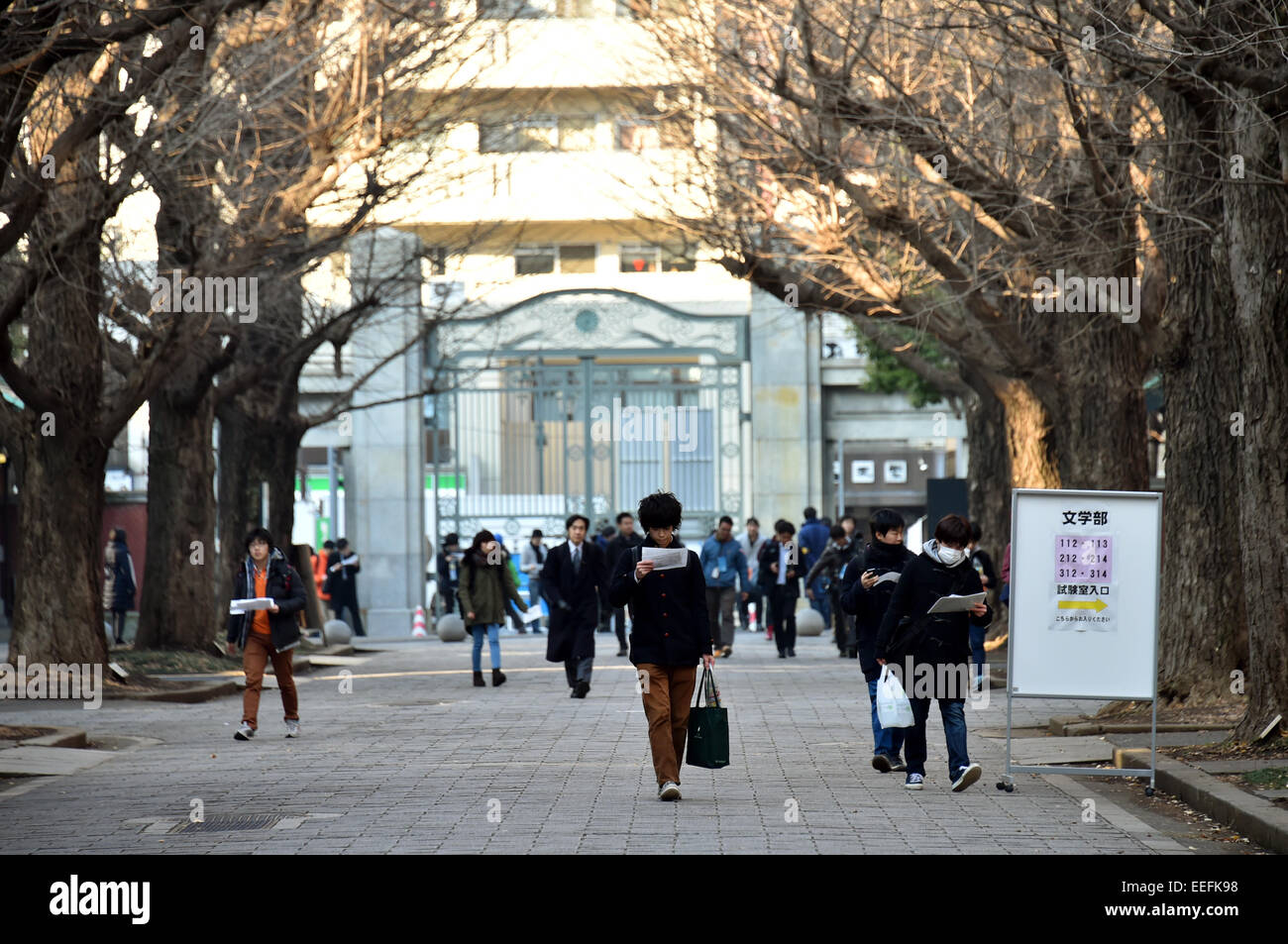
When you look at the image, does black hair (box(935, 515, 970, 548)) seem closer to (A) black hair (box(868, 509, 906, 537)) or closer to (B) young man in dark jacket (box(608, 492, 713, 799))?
(A) black hair (box(868, 509, 906, 537))

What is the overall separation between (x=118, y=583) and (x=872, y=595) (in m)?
20.2

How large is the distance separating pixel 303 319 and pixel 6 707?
8.56m

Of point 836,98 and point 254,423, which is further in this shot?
point 254,423

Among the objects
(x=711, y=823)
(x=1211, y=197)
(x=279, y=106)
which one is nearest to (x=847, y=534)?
(x=279, y=106)

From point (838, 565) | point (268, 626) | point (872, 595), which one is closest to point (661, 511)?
point (872, 595)

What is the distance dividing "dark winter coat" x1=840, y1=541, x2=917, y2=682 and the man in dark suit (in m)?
5.63

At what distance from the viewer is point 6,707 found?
16594 millimetres

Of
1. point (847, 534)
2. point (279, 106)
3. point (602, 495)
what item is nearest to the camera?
point (279, 106)

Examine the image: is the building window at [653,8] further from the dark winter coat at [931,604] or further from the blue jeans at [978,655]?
the dark winter coat at [931,604]

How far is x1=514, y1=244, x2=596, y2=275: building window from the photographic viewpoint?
44156mm

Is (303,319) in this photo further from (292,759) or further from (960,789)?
(960,789)

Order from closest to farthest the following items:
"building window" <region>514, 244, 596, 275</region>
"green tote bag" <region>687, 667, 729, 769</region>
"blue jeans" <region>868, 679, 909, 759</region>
A: "green tote bag" <region>687, 667, 729, 769</region> → "blue jeans" <region>868, 679, 909, 759</region> → "building window" <region>514, 244, 596, 275</region>

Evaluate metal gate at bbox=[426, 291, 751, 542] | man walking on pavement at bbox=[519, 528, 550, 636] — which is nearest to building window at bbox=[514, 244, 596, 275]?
metal gate at bbox=[426, 291, 751, 542]

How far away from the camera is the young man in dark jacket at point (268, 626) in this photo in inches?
562
